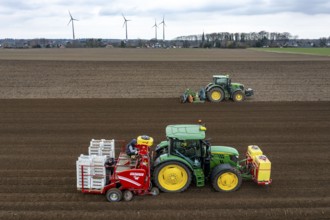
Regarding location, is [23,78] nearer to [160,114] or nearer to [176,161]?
[160,114]

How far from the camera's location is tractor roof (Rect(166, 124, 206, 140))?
28.9ft

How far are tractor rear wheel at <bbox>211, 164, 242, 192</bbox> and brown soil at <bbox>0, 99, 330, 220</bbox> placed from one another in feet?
0.62

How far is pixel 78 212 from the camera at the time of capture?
313 inches

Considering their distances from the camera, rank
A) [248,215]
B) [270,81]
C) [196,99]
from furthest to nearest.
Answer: [270,81], [196,99], [248,215]

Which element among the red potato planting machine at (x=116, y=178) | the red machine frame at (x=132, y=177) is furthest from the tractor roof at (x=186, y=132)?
the red machine frame at (x=132, y=177)

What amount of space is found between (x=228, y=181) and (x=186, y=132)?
1584 mm

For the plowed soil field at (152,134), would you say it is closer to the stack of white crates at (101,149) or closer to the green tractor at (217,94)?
the green tractor at (217,94)

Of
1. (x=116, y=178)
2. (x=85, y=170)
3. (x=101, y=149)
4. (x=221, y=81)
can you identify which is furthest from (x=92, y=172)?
(x=221, y=81)

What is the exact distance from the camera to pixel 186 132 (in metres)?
9.05

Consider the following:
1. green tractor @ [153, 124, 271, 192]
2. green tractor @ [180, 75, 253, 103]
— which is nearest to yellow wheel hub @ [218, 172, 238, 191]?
green tractor @ [153, 124, 271, 192]

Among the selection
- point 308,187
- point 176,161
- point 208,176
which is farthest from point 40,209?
point 308,187

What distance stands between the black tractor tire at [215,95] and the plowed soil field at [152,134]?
0.81 m

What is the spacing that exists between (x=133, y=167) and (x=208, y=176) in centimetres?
196

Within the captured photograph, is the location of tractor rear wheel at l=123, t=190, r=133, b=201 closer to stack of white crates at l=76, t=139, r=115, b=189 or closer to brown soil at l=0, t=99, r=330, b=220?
brown soil at l=0, t=99, r=330, b=220
